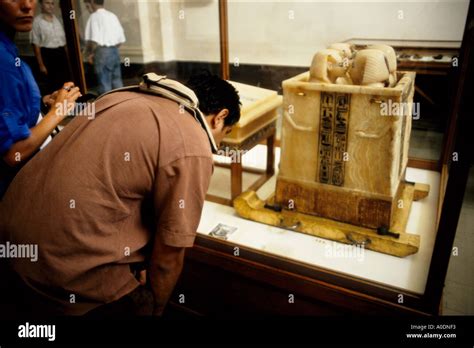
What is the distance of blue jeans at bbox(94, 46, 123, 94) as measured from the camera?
431 cm

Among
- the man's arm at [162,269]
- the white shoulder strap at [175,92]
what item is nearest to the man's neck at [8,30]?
the white shoulder strap at [175,92]

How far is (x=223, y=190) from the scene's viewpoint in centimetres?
339

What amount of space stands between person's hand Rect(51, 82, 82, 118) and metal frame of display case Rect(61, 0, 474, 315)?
1.11 meters

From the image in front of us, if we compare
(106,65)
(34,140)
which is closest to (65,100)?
(34,140)

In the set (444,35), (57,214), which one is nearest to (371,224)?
(444,35)

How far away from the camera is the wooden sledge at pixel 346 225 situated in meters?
2.33

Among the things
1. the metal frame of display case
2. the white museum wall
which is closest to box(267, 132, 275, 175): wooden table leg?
the white museum wall

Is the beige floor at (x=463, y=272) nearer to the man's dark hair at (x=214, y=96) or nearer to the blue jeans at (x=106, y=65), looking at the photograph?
the man's dark hair at (x=214, y=96)

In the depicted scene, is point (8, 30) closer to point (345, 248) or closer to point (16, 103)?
point (16, 103)

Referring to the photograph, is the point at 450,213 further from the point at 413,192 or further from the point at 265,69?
the point at 265,69

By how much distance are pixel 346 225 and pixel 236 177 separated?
922 millimetres

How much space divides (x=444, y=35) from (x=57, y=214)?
9.70 ft

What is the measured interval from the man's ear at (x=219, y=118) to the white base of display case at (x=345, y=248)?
0.97 meters

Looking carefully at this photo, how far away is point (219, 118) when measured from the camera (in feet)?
5.68
